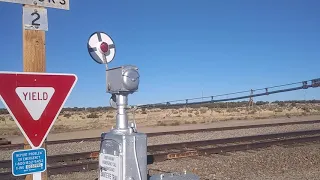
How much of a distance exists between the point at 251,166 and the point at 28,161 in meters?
8.12

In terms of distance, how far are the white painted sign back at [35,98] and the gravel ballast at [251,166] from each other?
598 cm

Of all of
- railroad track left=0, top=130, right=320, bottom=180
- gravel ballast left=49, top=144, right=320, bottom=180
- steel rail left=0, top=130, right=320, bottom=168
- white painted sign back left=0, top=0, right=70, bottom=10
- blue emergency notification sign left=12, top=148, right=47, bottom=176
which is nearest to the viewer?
blue emergency notification sign left=12, top=148, right=47, bottom=176

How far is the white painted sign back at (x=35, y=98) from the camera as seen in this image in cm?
317

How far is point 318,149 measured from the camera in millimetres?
13367

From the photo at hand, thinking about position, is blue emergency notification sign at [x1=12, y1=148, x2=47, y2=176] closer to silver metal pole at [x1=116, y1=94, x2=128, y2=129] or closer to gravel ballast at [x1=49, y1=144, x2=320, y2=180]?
silver metal pole at [x1=116, y1=94, x2=128, y2=129]

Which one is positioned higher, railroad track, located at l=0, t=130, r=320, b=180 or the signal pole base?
the signal pole base

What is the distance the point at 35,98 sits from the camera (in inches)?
127

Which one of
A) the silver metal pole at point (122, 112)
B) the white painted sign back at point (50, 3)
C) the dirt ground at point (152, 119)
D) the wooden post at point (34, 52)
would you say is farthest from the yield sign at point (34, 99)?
the dirt ground at point (152, 119)

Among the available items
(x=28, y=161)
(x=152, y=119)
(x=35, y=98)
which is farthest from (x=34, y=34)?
(x=152, y=119)

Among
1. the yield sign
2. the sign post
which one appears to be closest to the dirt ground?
the sign post

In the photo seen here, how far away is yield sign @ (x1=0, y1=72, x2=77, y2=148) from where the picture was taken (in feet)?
10.3

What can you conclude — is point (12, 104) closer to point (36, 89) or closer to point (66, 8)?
point (36, 89)

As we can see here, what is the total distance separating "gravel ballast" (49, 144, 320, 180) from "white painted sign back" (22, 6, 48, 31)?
5832 millimetres

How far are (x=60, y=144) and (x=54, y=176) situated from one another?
8.31 metres
